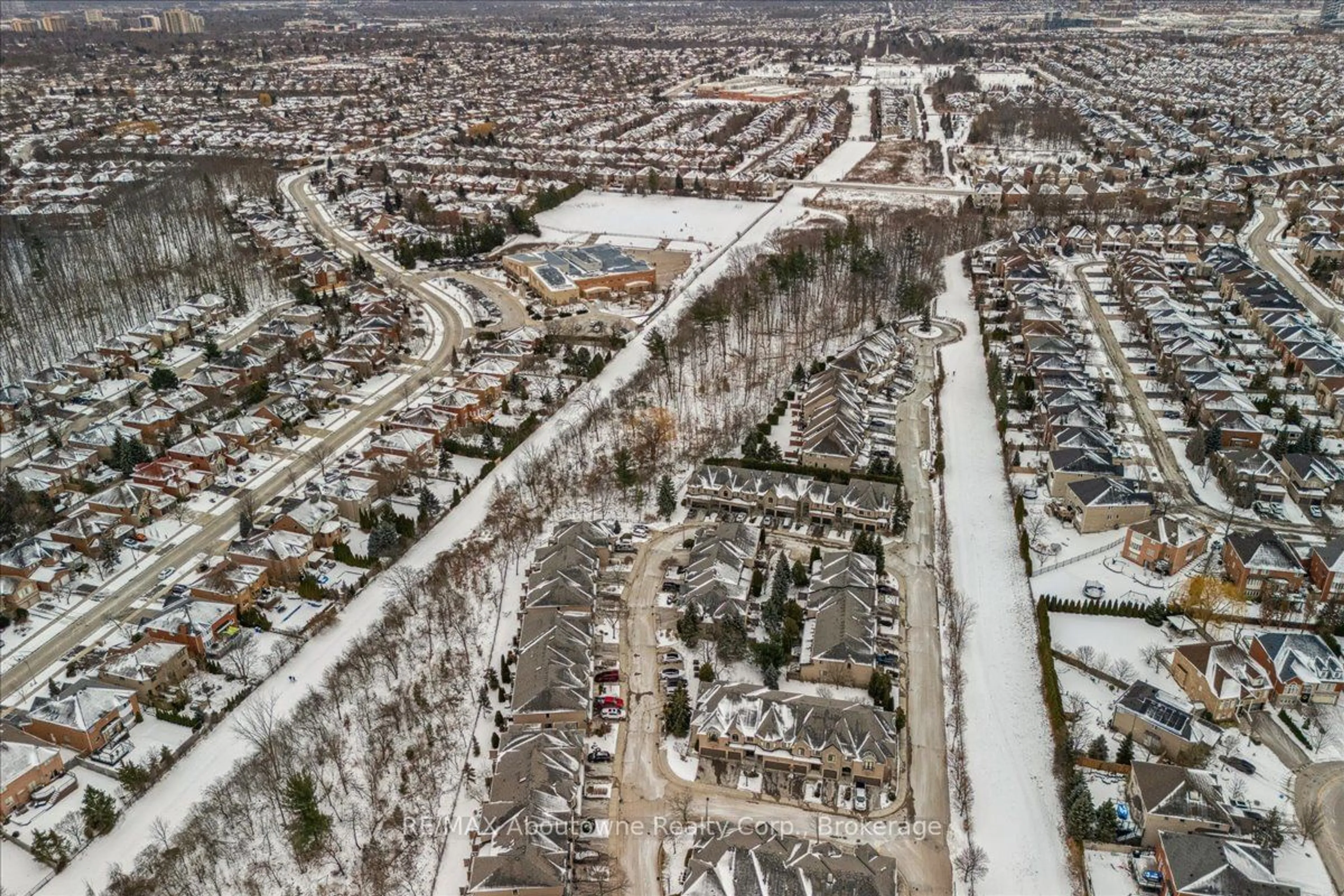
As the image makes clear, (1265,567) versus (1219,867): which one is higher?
(1265,567)

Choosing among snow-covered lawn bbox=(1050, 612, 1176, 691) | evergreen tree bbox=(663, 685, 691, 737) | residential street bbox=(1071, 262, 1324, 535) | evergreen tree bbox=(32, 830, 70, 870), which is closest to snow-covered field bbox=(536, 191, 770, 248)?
residential street bbox=(1071, 262, 1324, 535)

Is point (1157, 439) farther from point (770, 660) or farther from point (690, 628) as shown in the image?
point (690, 628)

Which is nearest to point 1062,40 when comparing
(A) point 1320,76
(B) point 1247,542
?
(A) point 1320,76

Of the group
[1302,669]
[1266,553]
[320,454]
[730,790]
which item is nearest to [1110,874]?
[730,790]

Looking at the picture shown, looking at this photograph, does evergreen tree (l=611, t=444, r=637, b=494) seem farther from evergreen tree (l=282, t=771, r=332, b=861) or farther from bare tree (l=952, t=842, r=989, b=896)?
bare tree (l=952, t=842, r=989, b=896)

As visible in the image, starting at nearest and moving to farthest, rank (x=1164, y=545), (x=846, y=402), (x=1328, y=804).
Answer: (x=1328, y=804)
(x=1164, y=545)
(x=846, y=402)

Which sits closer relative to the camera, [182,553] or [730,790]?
[730,790]

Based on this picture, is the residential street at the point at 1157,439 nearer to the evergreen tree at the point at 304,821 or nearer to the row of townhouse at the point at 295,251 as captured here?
the evergreen tree at the point at 304,821
